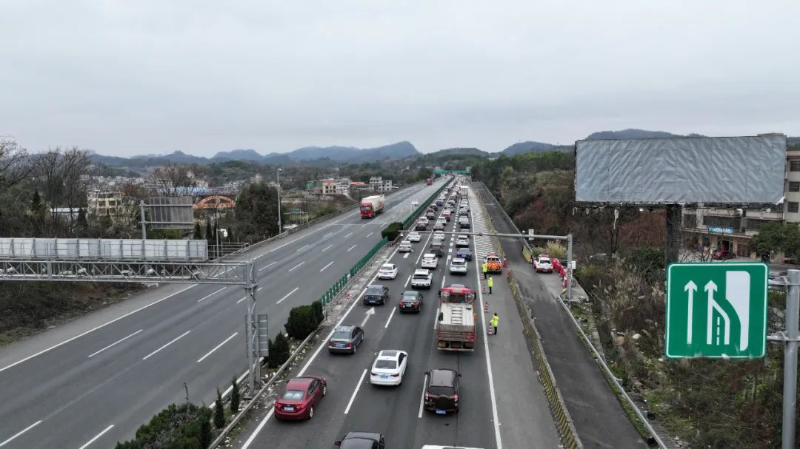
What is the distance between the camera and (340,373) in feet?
79.7

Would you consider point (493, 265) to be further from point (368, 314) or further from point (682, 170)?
point (682, 170)

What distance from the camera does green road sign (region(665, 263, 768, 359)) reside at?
7508 mm

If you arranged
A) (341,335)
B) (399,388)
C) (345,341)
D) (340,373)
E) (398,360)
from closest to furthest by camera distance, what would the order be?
(399,388), (398,360), (340,373), (345,341), (341,335)

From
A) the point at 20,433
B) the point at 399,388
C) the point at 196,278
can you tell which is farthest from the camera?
the point at 196,278

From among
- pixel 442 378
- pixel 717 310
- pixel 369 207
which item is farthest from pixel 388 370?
pixel 369 207

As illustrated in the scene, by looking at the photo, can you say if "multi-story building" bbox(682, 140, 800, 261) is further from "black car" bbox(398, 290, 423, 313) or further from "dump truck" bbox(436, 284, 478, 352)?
"dump truck" bbox(436, 284, 478, 352)

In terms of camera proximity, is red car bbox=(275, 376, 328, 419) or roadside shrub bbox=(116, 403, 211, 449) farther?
red car bbox=(275, 376, 328, 419)

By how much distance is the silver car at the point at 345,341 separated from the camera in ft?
86.4

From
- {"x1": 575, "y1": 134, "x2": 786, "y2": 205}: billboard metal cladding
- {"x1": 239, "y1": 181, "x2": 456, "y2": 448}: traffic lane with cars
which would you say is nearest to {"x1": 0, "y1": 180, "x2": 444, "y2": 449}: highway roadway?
{"x1": 239, "y1": 181, "x2": 456, "y2": 448}: traffic lane with cars

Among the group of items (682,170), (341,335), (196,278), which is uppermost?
(682,170)

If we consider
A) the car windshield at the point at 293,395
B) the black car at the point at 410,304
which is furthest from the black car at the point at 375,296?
the car windshield at the point at 293,395

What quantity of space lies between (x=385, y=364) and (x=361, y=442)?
7.08 metres

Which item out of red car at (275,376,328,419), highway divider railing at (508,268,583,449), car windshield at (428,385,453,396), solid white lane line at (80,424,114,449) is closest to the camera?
highway divider railing at (508,268,583,449)

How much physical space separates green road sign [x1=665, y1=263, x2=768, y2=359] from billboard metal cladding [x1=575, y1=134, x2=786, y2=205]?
22398 millimetres
